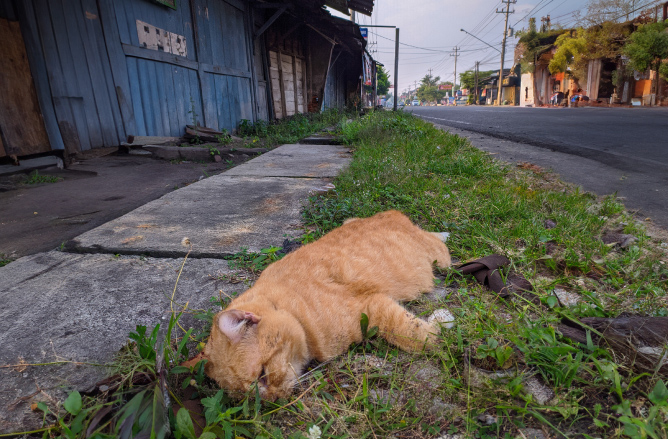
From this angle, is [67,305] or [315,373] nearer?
[315,373]

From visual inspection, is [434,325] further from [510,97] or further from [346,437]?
[510,97]

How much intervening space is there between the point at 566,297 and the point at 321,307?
1222mm

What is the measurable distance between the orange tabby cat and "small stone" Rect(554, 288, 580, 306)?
0.59m

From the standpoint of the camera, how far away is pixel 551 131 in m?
9.18

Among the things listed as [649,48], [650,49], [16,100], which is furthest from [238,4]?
[650,49]

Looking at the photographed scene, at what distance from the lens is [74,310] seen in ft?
5.59

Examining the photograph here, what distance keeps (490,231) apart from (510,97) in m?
58.3

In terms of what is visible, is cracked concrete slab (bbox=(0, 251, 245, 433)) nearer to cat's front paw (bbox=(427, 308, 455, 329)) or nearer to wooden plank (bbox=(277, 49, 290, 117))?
cat's front paw (bbox=(427, 308, 455, 329))

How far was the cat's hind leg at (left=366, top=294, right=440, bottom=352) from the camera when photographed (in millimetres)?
1534

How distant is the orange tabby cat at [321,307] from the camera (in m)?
1.31

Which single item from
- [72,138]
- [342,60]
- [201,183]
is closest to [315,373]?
[201,183]

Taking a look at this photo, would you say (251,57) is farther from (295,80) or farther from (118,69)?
(118,69)

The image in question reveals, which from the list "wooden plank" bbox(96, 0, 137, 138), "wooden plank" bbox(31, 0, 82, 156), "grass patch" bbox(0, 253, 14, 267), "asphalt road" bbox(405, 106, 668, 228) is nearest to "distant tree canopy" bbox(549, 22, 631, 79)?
"asphalt road" bbox(405, 106, 668, 228)

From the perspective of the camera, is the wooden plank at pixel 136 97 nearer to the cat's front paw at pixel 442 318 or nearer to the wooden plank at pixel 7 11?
the wooden plank at pixel 7 11
